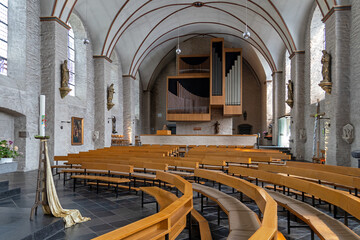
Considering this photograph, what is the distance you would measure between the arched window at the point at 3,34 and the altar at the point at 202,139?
8269 millimetres

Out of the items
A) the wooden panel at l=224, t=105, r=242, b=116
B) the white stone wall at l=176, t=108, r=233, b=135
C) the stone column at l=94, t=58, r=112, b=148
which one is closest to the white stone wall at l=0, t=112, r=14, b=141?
the stone column at l=94, t=58, r=112, b=148

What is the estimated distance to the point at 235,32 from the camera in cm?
1933

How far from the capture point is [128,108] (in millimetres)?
18719

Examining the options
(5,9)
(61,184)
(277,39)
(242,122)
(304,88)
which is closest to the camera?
(61,184)

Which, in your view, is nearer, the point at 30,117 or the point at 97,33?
the point at 30,117

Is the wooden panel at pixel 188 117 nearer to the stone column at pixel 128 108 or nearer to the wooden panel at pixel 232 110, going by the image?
the wooden panel at pixel 232 110

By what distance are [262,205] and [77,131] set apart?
11.5 metres

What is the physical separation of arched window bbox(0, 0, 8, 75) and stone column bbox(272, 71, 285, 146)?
14.6 m

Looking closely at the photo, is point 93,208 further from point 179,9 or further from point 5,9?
point 179,9

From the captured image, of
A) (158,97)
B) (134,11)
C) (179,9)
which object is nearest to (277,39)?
(179,9)

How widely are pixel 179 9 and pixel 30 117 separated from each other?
1092 centimetres

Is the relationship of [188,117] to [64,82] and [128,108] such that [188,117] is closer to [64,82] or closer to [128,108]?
[128,108]

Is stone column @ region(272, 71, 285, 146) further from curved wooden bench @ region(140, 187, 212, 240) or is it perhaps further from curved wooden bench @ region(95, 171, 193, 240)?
curved wooden bench @ region(95, 171, 193, 240)

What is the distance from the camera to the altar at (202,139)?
15203 millimetres
